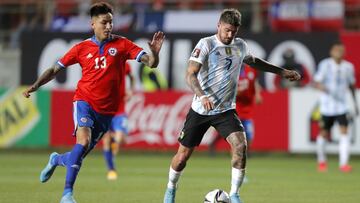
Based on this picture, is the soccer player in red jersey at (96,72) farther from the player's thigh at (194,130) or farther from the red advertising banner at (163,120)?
the red advertising banner at (163,120)

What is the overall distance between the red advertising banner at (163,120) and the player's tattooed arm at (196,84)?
13.8m

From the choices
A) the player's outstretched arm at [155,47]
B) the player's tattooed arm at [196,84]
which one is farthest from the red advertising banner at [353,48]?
the player's outstretched arm at [155,47]

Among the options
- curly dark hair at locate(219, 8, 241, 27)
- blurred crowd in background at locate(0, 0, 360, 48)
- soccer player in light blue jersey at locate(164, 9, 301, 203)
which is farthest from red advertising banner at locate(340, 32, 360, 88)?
curly dark hair at locate(219, 8, 241, 27)

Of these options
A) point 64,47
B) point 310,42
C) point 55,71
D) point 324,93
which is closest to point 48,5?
point 64,47

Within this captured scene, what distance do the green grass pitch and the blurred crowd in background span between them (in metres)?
4.47

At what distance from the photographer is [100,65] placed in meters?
11.4

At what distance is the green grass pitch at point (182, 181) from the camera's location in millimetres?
13156

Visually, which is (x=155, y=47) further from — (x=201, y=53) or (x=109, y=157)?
(x=109, y=157)

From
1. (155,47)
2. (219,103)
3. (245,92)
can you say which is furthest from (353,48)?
(155,47)

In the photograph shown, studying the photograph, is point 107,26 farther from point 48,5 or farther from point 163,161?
point 48,5

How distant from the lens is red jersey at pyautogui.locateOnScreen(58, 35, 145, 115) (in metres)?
11.4

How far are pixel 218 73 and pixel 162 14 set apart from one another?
16.1 metres

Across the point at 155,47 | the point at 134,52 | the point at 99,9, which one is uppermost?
the point at 99,9

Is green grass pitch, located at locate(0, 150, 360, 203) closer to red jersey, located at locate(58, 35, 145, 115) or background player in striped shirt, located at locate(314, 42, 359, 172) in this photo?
background player in striped shirt, located at locate(314, 42, 359, 172)
